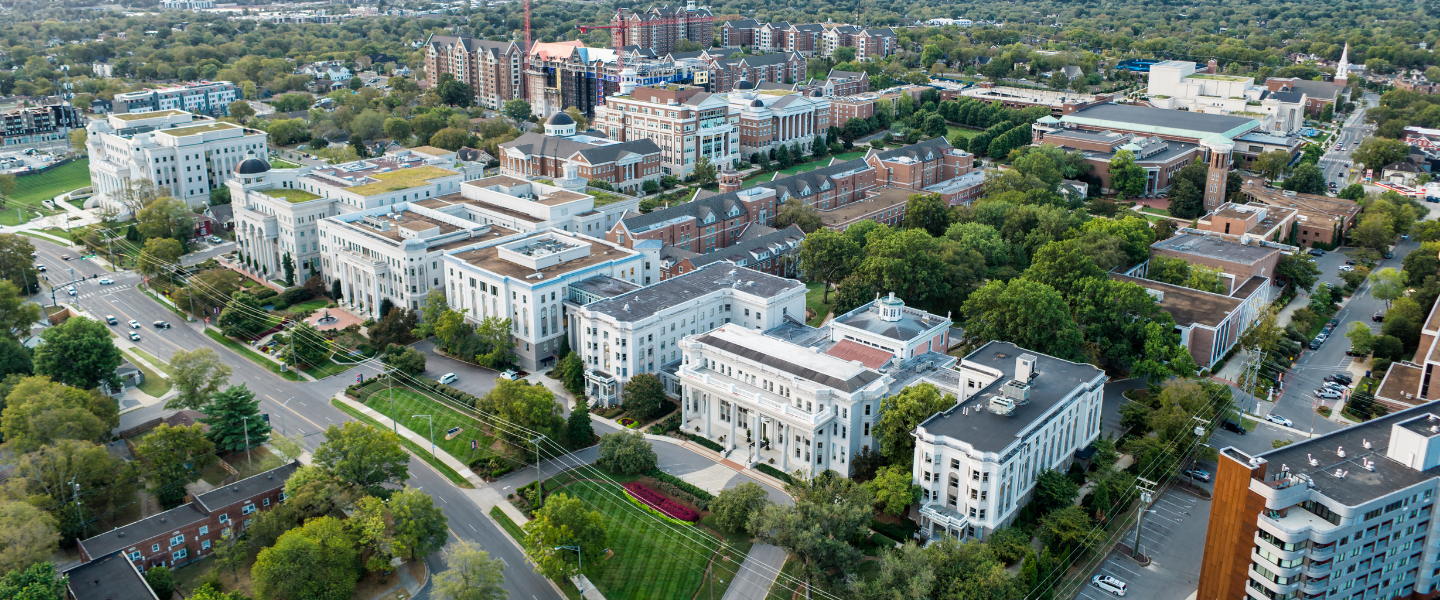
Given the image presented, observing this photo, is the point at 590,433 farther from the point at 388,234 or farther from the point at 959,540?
the point at 388,234

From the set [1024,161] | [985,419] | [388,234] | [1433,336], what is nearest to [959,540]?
[985,419]

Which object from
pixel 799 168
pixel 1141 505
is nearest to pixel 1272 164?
pixel 799 168

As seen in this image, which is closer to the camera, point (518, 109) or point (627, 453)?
point (627, 453)

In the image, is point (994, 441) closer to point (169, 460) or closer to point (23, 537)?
point (169, 460)

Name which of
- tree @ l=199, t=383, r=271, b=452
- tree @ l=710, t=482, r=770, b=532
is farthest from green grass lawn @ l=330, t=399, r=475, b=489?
tree @ l=710, t=482, r=770, b=532

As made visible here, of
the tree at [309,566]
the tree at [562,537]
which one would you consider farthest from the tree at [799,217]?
the tree at [309,566]

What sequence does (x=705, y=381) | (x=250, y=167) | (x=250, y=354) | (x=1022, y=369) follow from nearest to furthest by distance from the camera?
(x=1022, y=369), (x=705, y=381), (x=250, y=354), (x=250, y=167)
